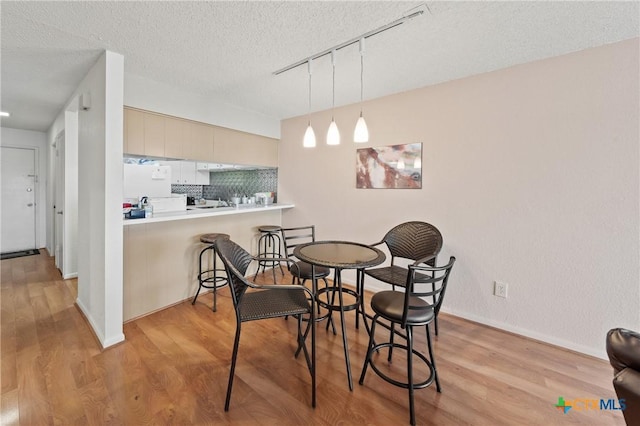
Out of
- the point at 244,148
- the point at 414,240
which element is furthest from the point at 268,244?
the point at 414,240

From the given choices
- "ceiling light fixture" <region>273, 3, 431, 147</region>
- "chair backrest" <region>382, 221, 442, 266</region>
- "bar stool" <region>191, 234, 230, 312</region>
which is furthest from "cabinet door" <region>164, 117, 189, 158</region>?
"chair backrest" <region>382, 221, 442, 266</region>

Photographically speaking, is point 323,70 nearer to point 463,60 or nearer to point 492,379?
point 463,60

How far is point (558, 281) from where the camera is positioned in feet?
7.07

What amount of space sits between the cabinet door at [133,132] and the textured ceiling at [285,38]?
380 mm

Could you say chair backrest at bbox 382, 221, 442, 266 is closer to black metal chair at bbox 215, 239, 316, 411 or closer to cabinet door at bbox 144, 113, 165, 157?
black metal chair at bbox 215, 239, 316, 411

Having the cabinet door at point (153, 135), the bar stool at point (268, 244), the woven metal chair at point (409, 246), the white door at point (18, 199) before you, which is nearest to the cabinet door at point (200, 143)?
the cabinet door at point (153, 135)

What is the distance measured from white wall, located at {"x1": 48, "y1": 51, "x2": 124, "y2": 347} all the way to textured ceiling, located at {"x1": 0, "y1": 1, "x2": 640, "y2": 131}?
259 millimetres

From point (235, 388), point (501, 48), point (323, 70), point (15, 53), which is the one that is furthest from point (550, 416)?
point (15, 53)

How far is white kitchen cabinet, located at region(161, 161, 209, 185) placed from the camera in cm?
479

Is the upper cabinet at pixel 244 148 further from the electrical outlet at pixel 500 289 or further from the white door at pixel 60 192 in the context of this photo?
the electrical outlet at pixel 500 289

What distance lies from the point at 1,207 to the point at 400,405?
6.88 m

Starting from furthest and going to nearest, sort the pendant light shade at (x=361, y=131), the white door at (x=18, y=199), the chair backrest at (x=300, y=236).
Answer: the white door at (x=18, y=199)
the chair backrest at (x=300, y=236)
the pendant light shade at (x=361, y=131)

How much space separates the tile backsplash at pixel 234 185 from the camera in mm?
4457

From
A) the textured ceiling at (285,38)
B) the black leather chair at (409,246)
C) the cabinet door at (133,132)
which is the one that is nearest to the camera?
the textured ceiling at (285,38)
